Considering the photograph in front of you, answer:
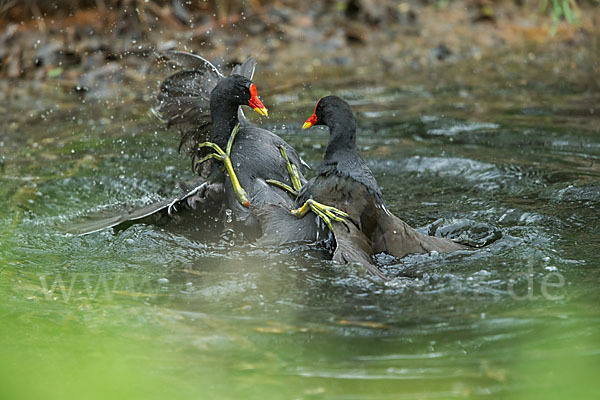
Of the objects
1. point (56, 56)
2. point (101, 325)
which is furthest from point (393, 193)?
point (56, 56)

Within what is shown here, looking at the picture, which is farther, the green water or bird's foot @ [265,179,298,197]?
bird's foot @ [265,179,298,197]

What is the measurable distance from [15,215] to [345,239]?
6.80 feet

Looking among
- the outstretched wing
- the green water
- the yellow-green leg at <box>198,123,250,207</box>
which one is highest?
the outstretched wing

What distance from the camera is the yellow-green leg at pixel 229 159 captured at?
13.0 ft

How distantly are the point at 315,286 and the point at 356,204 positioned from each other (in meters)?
0.53

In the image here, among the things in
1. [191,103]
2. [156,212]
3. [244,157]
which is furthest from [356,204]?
[191,103]

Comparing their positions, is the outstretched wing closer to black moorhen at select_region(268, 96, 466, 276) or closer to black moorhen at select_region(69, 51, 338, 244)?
black moorhen at select_region(69, 51, 338, 244)

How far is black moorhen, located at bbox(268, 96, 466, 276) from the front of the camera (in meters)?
3.62

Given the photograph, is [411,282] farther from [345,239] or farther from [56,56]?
[56,56]

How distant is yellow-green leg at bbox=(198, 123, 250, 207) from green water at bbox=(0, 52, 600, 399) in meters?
0.24

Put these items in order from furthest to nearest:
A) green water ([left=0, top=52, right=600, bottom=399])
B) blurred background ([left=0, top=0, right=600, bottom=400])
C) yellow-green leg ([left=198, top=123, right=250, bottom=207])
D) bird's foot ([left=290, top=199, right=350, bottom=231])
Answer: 1. yellow-green leg ([left=198, top=123, right=250, bottom=207])
2. bird's foot ([left=290, top=199, right=350, bottom=231])
3. blurred background ([left=0, top=0, right=600, bottom=400])
4. green water ([left=0, top=52, right=600, bottom=399])

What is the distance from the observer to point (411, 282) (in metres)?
3.28

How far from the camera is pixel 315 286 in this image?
10.9 ft

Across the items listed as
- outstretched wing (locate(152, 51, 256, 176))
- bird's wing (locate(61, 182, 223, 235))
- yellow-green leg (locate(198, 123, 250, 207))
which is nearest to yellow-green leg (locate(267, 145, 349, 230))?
yellow-green leg (locate(198, 123, 250, 207))
